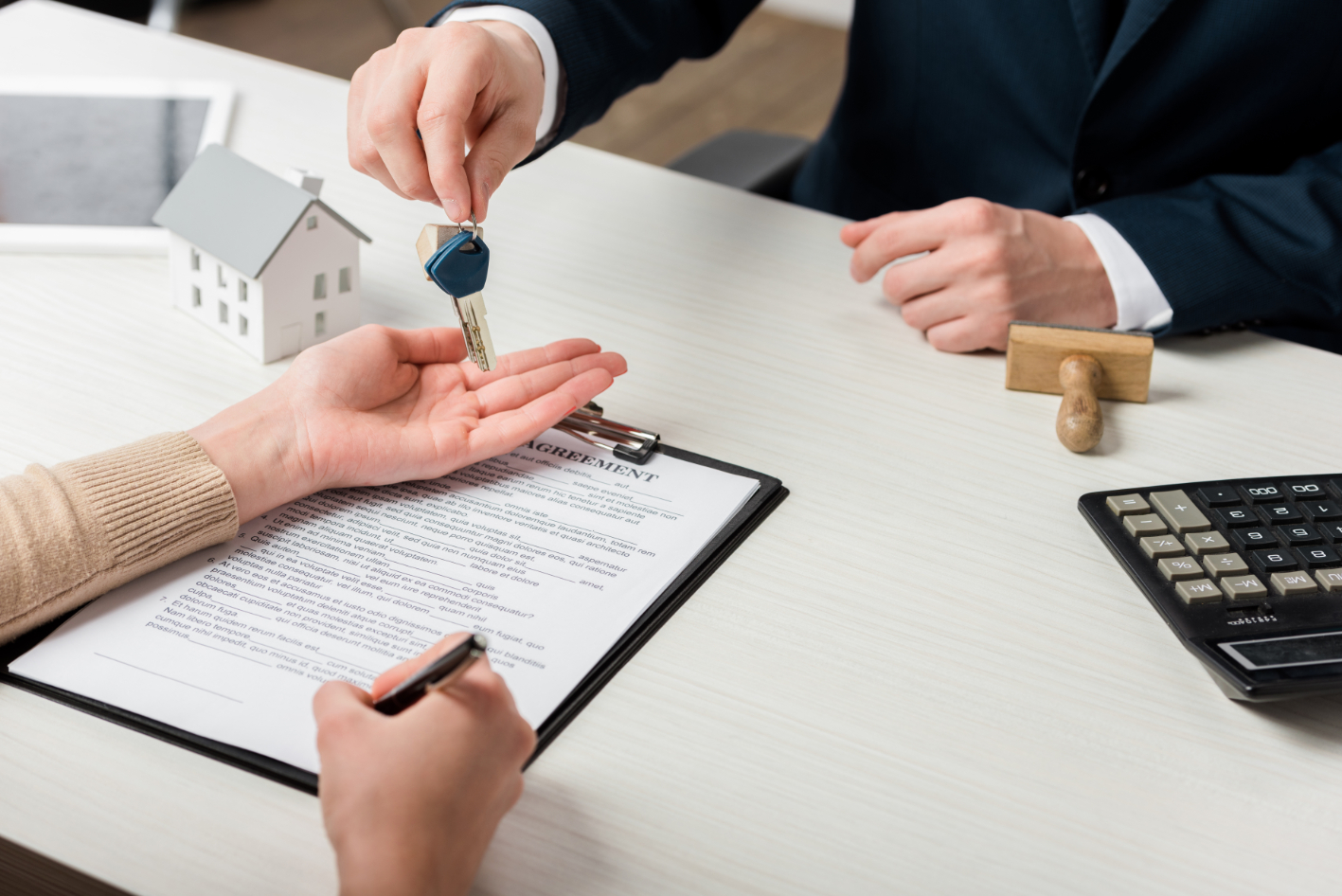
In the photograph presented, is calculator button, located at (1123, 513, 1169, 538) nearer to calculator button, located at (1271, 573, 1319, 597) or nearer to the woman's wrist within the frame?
calculator button, located at (1271, 573, 1319, 597)

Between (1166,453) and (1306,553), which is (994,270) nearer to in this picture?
(1166,453)

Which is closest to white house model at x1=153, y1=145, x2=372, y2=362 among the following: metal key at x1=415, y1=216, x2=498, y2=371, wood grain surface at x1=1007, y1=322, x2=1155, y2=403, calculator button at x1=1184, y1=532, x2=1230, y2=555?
metal key at x1=415, y1=216, x2=498, y2=371

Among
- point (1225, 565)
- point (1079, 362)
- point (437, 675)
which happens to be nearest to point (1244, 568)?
point (1225, 565)

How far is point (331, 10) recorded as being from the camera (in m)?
3.43

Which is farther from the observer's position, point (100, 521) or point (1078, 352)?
point (1078, 352)

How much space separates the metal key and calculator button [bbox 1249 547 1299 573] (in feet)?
1.66

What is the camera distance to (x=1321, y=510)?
67cm

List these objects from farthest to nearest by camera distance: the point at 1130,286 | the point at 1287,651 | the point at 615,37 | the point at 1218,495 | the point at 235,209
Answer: the point at 615,37, the point at 1130,286, the point at 235,209, the point at 1218,495, the point at 1287,651

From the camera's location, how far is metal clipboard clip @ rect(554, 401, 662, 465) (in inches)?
29.0

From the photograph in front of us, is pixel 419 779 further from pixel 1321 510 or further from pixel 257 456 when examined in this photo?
pixel 1321 510

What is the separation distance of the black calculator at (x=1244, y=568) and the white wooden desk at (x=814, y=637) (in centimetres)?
2

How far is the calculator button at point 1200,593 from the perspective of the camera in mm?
615

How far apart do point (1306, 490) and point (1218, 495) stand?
61 mm

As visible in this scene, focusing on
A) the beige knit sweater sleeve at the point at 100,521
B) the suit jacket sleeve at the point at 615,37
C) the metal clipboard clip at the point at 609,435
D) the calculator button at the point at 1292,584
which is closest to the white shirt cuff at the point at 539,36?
the suit jacket sleeve at the point at 615,37
